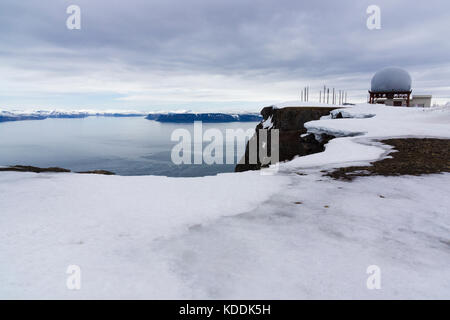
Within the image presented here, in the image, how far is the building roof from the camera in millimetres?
42906

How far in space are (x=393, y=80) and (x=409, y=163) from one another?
4484 centimetres

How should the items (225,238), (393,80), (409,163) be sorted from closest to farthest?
(225,238) → (409,163) → (393,80)

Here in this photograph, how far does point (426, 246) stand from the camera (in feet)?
9.77

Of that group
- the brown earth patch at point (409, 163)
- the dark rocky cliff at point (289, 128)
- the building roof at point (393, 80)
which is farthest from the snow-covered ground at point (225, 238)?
the building roof at point (393, 80)

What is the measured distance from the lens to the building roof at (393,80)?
42.9m

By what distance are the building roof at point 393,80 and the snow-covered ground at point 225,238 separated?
46.2m

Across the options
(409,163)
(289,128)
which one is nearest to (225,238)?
(409,163)

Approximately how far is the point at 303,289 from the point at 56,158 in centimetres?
8005

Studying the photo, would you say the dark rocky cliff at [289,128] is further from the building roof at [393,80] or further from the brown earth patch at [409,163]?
the brown earth patch at [409,163]

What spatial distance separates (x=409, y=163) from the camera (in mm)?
7031

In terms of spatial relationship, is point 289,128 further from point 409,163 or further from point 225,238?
point 225,238

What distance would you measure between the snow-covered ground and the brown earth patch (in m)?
0.64

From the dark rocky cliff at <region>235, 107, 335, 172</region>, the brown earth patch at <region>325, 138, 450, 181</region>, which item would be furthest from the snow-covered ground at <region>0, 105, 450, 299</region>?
the dark rocky cliff at <region>235, 107, 335, 172</region>
